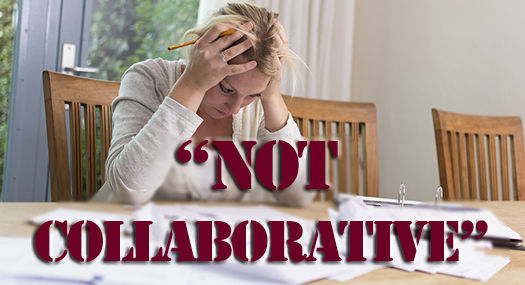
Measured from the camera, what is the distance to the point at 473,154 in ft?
4.22

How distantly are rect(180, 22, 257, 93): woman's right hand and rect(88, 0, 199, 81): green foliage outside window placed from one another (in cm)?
128

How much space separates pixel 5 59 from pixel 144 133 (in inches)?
52.5

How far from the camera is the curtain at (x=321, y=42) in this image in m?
2.08

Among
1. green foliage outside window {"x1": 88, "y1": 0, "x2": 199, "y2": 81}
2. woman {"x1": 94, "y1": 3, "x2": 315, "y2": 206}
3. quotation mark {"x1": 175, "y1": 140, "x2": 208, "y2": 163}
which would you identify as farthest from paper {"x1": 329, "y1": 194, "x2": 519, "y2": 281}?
green foliage outside window {"x1": 88, "y1": 0, "x2": 199, "y2": 81}

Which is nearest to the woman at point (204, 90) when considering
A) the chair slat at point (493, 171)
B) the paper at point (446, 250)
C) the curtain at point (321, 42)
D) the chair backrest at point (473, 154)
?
the paper at point (446, 250)

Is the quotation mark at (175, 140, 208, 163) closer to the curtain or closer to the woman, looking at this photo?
the woman

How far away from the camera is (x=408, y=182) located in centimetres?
205

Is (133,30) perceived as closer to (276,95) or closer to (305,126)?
(305,126)

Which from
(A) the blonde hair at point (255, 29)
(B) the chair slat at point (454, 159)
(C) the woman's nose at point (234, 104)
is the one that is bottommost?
(B) the chair slat at point (454, 159)

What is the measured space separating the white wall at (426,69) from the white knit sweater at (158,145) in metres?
1.13

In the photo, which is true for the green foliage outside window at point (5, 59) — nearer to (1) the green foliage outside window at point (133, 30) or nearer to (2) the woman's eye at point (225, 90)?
(1) the green foliage outside window at point (133, 30)

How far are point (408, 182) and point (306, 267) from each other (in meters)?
1.86

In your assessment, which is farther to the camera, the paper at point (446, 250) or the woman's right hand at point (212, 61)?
the woman's right hand at point (212, 61)

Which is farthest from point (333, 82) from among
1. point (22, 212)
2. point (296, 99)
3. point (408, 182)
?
point (22, 212)
